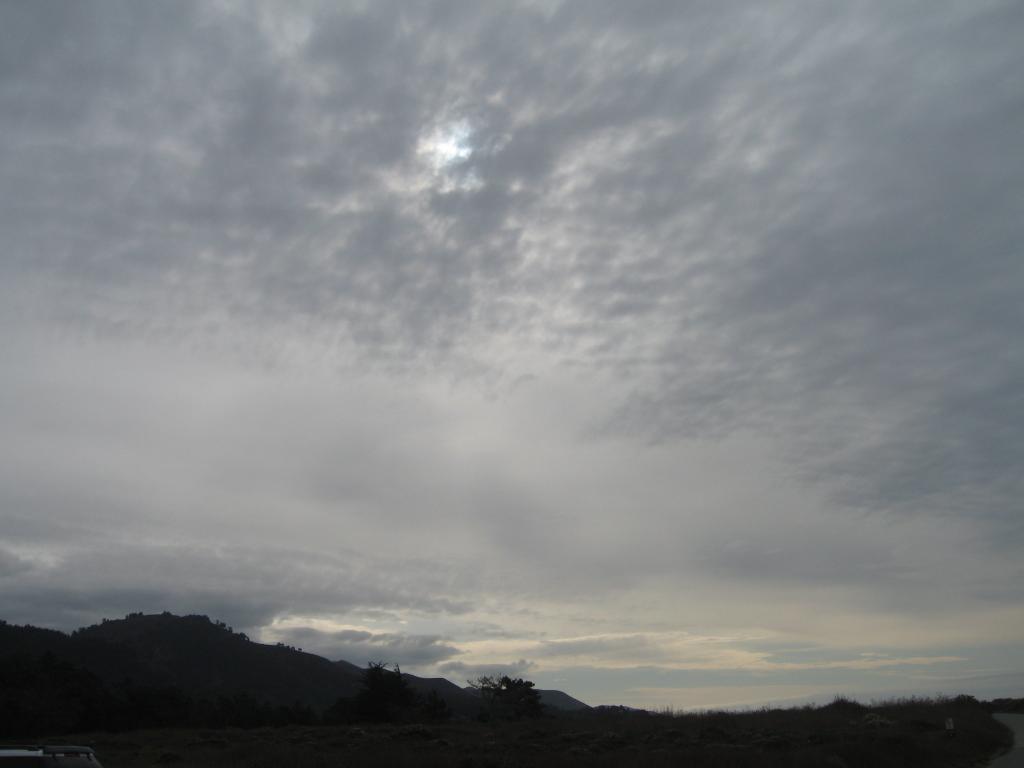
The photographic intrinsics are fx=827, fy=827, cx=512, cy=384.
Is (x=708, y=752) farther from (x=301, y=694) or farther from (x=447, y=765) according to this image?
(x=301, y=694)

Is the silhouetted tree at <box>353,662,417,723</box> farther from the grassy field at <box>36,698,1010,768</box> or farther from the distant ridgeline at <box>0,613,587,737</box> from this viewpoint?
the grassy field at <box>36,698,1010,768</box>

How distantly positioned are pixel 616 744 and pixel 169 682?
3637 inches

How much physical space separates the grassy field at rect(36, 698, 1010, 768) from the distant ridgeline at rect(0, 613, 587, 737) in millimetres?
13463

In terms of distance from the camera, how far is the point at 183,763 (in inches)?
1066

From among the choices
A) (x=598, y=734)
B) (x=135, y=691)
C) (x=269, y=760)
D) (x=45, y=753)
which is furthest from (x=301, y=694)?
(x=45, y=753)

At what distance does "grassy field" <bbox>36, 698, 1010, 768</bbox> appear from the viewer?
2505 cm

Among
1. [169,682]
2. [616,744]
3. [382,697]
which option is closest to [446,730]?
[616,744]

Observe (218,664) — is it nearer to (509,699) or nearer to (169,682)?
(169,682)

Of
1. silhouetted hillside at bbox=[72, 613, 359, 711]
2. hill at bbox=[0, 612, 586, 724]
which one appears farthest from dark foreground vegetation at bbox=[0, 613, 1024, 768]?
silhouetted hillside at bbox=[72, 613, 359, 711]

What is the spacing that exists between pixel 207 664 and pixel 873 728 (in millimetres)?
108756

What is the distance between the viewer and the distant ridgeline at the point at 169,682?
55.8 metres

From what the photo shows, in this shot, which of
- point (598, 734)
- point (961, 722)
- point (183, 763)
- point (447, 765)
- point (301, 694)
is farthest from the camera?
point (301, 694)

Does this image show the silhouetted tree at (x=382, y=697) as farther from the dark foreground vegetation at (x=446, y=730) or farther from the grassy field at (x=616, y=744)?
the grassy field at (x=616, y=744)

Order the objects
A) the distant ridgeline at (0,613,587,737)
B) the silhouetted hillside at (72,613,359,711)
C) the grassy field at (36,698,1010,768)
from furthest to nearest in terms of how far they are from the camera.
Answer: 1. the silhouetted hillside at (72,613,359,711)
2. the distant ridgeline at (0,613,587,737)
3. the grassy field at (36,698,1010,768)
